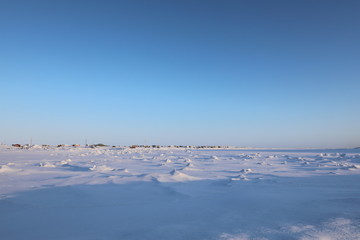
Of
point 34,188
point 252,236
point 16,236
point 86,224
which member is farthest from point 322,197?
point 34,188

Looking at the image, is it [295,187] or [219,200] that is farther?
[295,187]

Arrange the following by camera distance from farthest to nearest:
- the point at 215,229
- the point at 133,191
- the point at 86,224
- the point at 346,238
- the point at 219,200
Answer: the point at 133,191
the point at 219,200
the point at 86,224
the point at 215,229
the point at 346,238

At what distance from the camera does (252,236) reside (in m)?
1.85

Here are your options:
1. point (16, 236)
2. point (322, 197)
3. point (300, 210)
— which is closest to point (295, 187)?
point (322, 197)

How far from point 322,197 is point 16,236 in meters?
3.87

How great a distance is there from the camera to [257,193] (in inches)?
133

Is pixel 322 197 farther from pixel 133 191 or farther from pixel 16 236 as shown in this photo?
pixel 16 236

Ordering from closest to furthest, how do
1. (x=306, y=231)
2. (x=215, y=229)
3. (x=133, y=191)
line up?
(x=306, y=231)
(x=215, y=229)
(x=133, y=191)

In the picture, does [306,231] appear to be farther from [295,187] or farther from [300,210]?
[295,187]

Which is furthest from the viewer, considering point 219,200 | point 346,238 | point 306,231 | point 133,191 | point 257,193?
point 133,191

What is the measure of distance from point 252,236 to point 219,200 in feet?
3.99

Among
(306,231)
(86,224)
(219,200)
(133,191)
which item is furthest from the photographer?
(133,191)

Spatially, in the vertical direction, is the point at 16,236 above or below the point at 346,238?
below

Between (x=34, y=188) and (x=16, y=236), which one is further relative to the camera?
(x=34, y=188)
